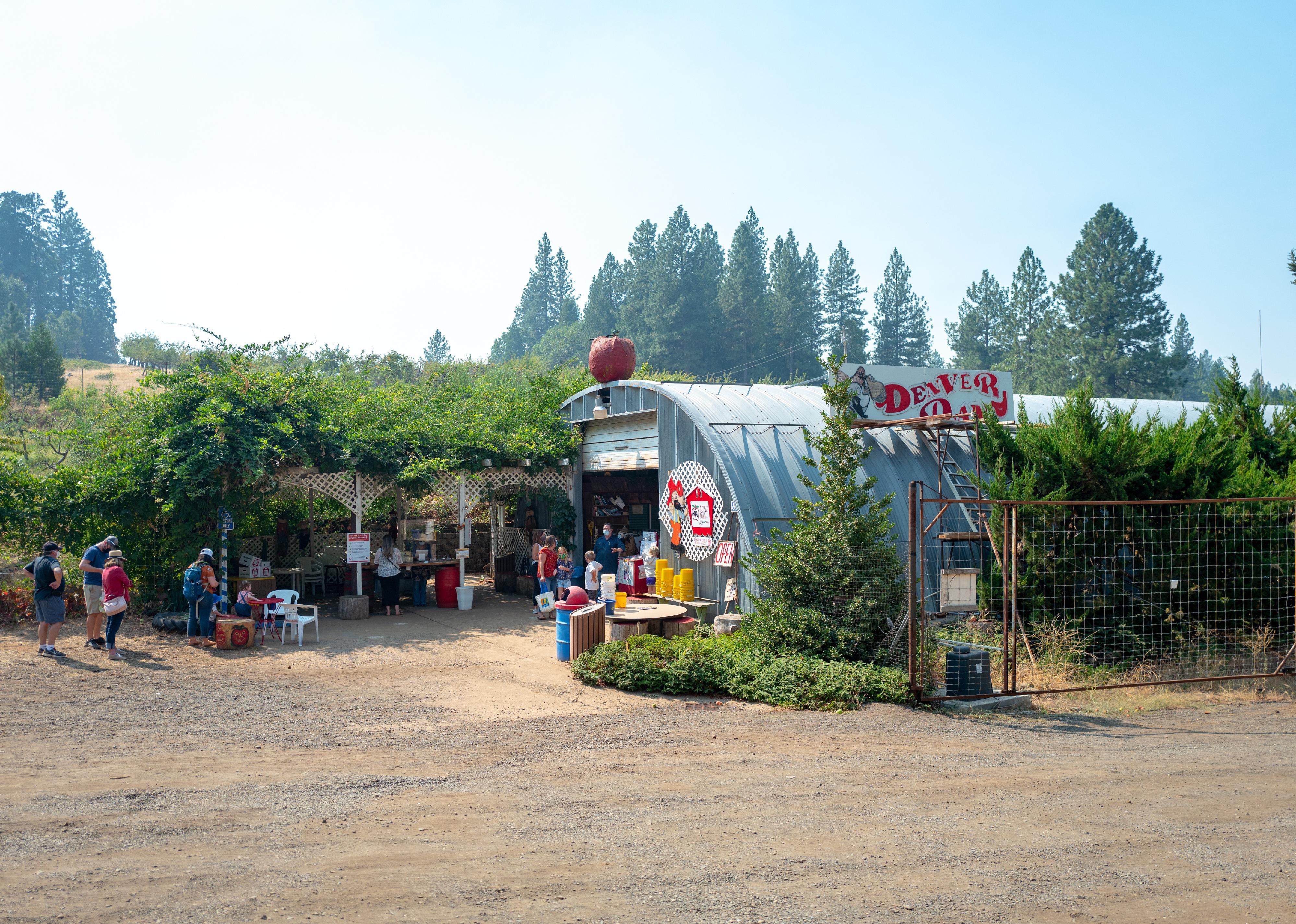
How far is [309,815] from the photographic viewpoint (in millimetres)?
6375

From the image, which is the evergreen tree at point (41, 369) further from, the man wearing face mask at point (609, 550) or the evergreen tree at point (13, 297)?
the man wearing face mask at point (609, 550)

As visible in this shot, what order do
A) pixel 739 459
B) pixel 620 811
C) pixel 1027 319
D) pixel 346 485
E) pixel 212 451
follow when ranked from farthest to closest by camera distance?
pixel 1027 319
pixel 346 485
pixel 212 451
pixel 739 459
pixel 620 811

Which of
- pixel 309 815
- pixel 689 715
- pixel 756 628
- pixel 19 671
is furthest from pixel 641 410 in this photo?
pixel 309 815

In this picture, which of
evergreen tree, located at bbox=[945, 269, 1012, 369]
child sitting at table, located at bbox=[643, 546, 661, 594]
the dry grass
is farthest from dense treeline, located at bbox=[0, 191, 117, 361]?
child sitting at table, located at bbox=[643, 546, 661, 594]

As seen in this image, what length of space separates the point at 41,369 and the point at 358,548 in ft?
155

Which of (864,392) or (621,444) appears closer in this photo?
(864,392)

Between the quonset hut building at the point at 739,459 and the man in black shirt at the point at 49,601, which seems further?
the quonset hut building at the point at 739,459

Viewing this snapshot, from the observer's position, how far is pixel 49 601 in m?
12.7

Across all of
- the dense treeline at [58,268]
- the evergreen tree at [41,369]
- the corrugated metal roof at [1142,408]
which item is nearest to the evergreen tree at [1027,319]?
the corrugated metal roof at [1142,408]

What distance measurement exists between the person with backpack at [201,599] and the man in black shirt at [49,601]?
1.65 meters

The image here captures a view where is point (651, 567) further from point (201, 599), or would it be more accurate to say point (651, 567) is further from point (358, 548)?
point (201, 599)

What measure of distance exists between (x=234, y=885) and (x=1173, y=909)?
5286mm

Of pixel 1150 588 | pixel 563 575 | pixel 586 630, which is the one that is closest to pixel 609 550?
pixel 563 575

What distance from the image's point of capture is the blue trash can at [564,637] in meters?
12.8
